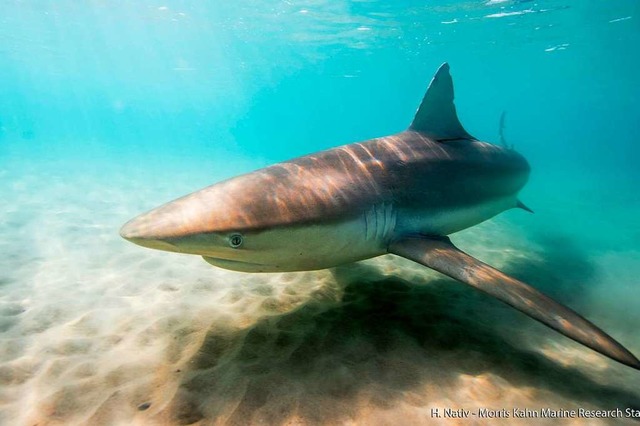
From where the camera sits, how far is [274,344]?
2840mm

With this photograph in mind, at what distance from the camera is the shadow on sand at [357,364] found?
2.14 m

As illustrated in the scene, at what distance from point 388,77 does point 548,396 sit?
58627mm

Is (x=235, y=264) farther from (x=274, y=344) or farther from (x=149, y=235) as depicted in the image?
(x=274, y=344)

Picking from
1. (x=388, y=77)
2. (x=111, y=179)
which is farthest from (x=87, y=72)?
(x=111, y=179)

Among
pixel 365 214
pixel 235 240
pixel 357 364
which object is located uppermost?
pixel 235 240

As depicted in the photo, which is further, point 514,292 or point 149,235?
point 514,292

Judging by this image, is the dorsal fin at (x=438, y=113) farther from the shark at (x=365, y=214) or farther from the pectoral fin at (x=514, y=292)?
the pectoral fin at (x=514, y=292)

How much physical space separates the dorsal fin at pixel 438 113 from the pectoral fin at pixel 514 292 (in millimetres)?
1913

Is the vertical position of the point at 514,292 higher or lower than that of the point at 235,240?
lower

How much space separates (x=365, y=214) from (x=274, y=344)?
1.36 metres

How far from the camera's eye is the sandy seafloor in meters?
2.17

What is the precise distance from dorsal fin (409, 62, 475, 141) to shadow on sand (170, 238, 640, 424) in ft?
7.35

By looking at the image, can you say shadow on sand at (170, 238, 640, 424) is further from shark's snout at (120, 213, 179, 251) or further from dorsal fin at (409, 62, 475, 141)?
dorsal fin at (409, 62, 475, 141)

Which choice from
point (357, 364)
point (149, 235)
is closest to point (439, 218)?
point (357, 364)
